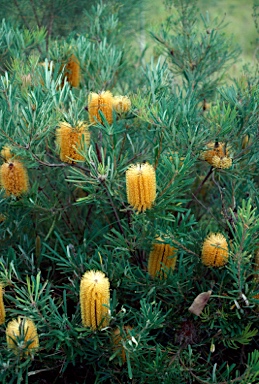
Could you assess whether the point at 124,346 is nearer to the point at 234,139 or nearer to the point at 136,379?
the point at 136,379

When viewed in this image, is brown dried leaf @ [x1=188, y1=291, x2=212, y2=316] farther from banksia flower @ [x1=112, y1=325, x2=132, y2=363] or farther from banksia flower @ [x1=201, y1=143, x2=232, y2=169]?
banksia flower @ [x1=201, y1=143, x2=232, y2=169]

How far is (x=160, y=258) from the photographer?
1.40 metres

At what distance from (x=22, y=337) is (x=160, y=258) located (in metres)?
0.40

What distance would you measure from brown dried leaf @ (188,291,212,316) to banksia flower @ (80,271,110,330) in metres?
0.21

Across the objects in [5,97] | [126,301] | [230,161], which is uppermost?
[5,97]

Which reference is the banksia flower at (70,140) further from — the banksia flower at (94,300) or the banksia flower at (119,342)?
the banksia flower at (119,342)

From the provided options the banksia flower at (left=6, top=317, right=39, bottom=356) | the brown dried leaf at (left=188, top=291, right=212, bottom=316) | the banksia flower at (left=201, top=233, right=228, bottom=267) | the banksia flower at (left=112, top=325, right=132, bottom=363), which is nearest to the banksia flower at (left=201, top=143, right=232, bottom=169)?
the banksia flower at (left=201, top=233, right=228, bottom=267)

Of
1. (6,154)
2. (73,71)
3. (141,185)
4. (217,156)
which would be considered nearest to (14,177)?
(6,154)

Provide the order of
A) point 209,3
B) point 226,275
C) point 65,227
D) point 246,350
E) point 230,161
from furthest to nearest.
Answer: point 209,3, point 65,227, point 246,350, point 226,275, point 230,161

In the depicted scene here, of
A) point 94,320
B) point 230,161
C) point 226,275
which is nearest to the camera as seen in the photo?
point 94,320

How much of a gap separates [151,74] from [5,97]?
388 mm

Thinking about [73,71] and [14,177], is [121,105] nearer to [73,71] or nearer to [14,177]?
[14,177]

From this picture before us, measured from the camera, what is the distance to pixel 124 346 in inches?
47.9

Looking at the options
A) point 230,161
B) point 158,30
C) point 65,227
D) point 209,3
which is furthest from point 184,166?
point 209,3
